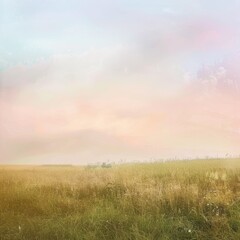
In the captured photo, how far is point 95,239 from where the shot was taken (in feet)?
22.2

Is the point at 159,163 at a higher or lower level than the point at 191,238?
higher

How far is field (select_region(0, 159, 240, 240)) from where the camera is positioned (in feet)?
22.7

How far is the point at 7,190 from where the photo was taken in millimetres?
10453

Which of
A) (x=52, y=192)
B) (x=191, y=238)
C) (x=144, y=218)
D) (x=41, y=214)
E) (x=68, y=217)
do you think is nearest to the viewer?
(x=191, y=238)

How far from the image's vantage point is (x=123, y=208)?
8.09 meters

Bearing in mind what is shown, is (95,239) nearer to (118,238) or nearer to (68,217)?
(118,238)

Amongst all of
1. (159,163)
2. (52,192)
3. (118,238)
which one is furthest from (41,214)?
(159,163)

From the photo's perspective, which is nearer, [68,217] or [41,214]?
[68,217]

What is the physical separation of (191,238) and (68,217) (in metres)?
2.11

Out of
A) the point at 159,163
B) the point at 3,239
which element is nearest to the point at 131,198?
the point at 3,239

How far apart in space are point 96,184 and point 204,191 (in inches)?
101

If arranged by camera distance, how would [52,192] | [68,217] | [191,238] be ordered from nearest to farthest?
[191,238] → [68,217] → [52,192]

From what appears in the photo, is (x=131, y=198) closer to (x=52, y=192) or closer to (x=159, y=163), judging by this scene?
(x=52, y=192)

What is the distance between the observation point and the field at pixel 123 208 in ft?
22.7
